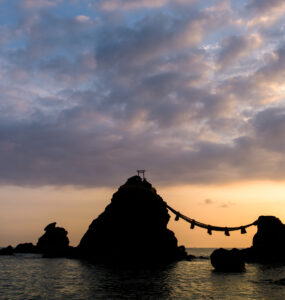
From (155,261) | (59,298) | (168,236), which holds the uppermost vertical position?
(168,236)

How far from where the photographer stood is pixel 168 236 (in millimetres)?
81812

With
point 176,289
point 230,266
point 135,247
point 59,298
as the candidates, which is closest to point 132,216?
point 135,247

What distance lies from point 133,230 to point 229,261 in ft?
96.7

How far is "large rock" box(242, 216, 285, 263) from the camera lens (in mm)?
85688

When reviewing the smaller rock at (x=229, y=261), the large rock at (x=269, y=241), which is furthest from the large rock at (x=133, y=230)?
the smaller rock at (x=229, y=261)

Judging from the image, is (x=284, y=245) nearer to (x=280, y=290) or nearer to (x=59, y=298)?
(x=280, y=290)

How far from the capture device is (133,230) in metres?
79.8

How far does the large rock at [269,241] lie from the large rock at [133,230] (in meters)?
20.8

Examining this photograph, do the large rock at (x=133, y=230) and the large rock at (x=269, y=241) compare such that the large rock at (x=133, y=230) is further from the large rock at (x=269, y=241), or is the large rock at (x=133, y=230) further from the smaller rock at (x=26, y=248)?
the smaller rock at (x=26, y=248)

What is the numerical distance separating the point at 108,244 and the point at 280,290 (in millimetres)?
51813

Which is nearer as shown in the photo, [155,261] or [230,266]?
[230,266]

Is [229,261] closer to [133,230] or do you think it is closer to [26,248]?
[133,230]

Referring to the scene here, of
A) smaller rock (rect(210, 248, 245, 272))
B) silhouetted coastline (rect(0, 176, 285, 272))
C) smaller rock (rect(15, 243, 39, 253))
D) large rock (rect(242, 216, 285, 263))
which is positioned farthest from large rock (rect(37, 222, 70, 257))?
smaller rock (rect(210, 248, 245, 272))

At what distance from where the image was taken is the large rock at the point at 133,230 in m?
77.9
